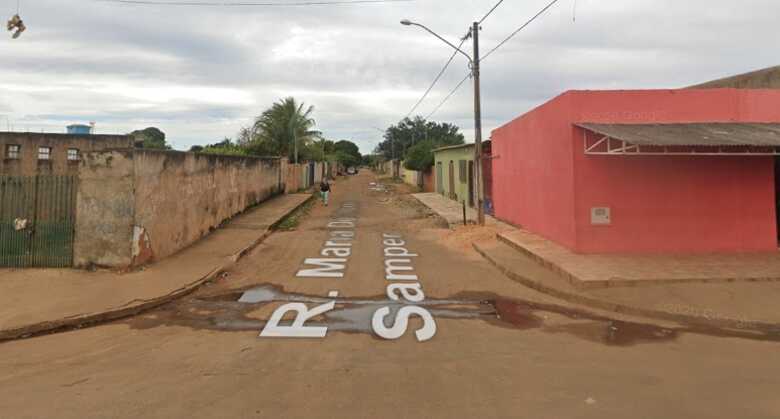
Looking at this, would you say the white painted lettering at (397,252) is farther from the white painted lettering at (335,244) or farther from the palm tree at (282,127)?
the palm tree at (282,127)

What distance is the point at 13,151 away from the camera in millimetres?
30062

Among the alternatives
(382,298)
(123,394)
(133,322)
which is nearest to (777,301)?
(382,298)

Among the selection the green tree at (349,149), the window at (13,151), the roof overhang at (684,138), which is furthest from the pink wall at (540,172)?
the green tree at (349,149)

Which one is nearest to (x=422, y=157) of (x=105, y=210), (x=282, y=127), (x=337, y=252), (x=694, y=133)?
(x=282, y=127)

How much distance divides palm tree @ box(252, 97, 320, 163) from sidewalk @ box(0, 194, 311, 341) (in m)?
28.0

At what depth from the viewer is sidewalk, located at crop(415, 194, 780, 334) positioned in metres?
6.52

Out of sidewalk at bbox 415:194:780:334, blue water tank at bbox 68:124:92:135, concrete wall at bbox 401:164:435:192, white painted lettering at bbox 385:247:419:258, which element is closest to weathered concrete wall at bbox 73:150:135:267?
white painted lettering at bbox 385:247:419:258

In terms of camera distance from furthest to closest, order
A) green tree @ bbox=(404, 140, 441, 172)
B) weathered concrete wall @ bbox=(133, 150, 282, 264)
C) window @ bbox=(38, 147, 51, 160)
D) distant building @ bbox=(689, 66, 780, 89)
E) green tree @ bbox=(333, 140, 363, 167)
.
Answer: green tree @ bbox=(333, 140, 363, 167) < green tree @ bbox=(404, 140, 441, 172) < window @ bbox=(38, 147, 51, 160) < distant building @ bbox=(689, 66, 780, 89) < weathered concrete wall @ bbox=(133, 150, 282, 264)

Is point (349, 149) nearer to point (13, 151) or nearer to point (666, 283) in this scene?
point (13, 151)

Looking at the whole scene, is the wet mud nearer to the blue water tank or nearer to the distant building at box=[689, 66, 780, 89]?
the distant building at box=[689, 66, 780, 89]

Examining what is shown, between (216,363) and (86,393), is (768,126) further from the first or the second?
(86,393)

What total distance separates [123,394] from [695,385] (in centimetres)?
495

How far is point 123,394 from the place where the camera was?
13.8 feet

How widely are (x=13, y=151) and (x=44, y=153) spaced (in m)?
1.55
